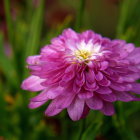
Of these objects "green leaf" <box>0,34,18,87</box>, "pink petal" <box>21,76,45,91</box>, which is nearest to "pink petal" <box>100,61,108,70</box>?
"pink petal" <box>21,76,45,91</box>

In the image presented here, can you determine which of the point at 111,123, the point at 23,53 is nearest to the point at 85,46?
the point at 111,123

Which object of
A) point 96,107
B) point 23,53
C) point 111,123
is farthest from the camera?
point 23,53

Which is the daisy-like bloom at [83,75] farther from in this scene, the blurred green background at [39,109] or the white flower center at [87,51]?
the blurred green background at [39,109]

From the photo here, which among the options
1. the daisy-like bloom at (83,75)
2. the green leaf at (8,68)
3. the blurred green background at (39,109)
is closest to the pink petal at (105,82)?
the daisy-like bloom at (83,75)

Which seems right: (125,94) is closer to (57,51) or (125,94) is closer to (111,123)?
(57,51)

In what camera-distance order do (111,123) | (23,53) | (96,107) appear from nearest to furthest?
(96,107) → (111,123) → (23,53)
